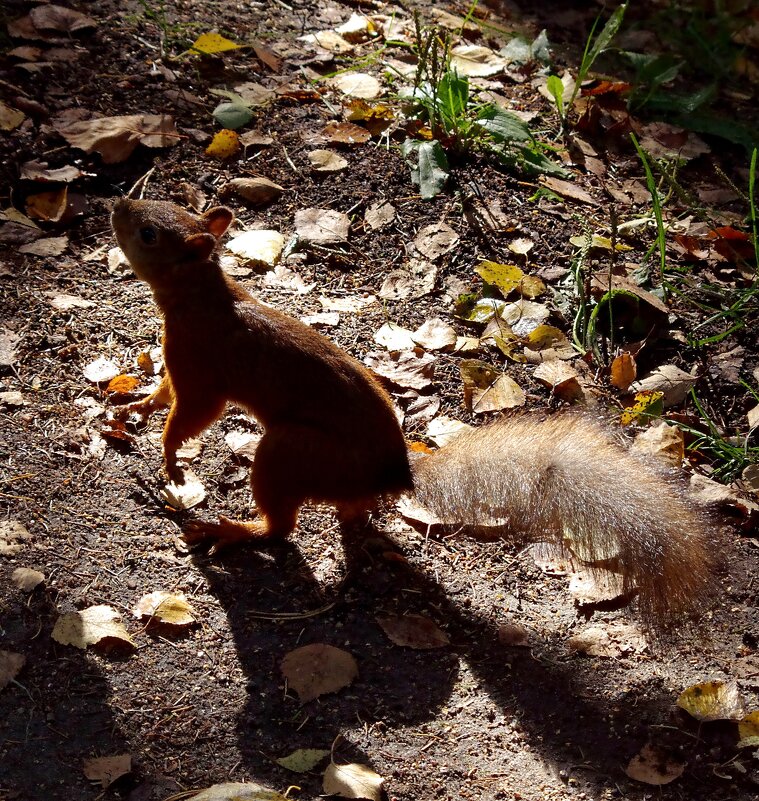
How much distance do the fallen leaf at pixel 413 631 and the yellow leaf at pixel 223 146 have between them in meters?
2.14

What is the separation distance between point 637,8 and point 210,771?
16.4 feet

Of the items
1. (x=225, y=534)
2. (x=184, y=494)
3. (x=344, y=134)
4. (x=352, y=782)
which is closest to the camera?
(x=352, y=782)

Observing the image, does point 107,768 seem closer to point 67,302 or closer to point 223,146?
Answer: point 67,302

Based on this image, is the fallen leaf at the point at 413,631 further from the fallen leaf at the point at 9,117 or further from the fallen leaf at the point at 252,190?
the fallen leaf at the point at 9,117

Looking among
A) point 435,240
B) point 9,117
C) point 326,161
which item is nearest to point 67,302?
point 9,117

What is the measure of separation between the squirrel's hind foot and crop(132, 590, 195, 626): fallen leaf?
8.0 inches

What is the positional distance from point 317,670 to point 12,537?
0.90 metres

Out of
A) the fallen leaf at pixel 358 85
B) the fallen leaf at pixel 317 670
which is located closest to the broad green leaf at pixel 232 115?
the fallen leaf at pixel 358 85

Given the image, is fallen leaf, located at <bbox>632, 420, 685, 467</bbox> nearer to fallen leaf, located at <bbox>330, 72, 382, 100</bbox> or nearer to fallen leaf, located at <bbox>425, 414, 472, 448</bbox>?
fallen leaf, located at <bbox>425, 414, 472, 448</bbox>

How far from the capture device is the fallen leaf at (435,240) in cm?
344

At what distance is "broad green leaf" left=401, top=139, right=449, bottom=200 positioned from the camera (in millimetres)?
3594

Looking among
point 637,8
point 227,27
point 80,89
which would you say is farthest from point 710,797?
point 637,8

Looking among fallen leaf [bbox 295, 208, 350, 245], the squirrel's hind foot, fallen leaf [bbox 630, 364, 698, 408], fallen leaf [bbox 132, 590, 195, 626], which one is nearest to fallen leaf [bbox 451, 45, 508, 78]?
fallen leaf [bbox 295, 208, 350, 245]

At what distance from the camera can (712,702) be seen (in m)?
2.16
